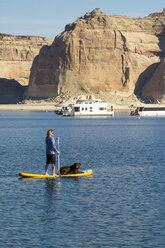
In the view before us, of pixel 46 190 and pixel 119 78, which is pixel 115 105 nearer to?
pixel 119 78

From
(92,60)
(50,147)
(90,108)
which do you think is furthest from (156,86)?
(50,147)

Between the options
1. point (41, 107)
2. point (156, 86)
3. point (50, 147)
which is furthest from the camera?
point (156, 86)

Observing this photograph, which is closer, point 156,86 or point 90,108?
point 90,108

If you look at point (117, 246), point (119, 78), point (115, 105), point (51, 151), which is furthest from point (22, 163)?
point (119, 78)

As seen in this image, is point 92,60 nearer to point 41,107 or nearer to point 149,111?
point 41,107

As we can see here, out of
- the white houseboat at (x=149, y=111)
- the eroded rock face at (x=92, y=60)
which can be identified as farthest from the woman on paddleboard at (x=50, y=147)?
the eroded rock face at (x=92, y=60)

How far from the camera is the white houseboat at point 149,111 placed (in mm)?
144000

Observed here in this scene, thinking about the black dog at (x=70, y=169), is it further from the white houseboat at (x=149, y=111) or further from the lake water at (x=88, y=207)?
the white houseboat at (x=149, y=111)

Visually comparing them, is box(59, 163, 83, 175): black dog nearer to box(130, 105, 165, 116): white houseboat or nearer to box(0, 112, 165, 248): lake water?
box(0, 112, 165, 248): lake water

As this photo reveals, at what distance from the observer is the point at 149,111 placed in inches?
5866

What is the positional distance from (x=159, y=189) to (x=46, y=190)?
5.35 meters

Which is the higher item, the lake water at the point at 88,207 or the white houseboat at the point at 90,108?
the white houseboat at the point at 90,108

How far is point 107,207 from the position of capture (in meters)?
22.1

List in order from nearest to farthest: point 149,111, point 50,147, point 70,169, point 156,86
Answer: point 50,147 → point 70,169 → point 149,111 → point 156,86
